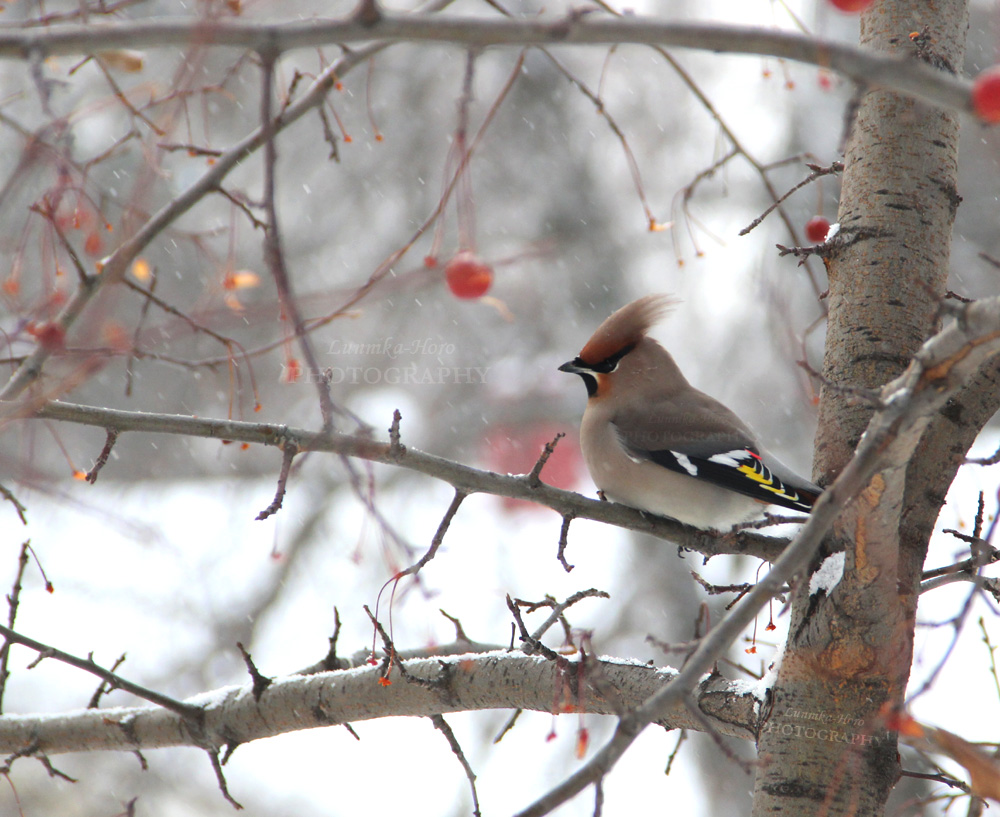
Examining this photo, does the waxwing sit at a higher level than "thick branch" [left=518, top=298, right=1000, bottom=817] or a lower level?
higher

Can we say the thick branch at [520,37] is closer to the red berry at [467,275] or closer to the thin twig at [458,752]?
the red berry at [467,275]

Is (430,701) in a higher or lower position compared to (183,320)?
lower

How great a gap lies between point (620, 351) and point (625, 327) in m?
0.12

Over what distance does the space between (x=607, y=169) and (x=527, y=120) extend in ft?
3.20

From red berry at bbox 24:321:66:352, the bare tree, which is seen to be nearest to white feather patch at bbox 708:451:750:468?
the bare tree

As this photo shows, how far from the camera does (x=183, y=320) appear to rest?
78.5 inches

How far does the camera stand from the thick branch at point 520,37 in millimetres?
1164

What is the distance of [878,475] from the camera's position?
1845 mm

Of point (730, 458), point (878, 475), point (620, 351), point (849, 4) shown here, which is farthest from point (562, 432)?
point (849, 4)

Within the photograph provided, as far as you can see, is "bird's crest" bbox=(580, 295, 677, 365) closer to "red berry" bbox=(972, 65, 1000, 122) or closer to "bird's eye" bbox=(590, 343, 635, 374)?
"bird's eye" bbox=(590, 343, 635, 374)

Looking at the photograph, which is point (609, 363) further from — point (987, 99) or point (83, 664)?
point (987, 99)

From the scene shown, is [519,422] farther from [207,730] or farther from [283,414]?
[207,730]

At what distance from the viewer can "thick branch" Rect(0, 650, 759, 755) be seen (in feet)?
7.94

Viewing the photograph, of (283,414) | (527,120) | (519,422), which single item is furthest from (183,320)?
(527,120)
